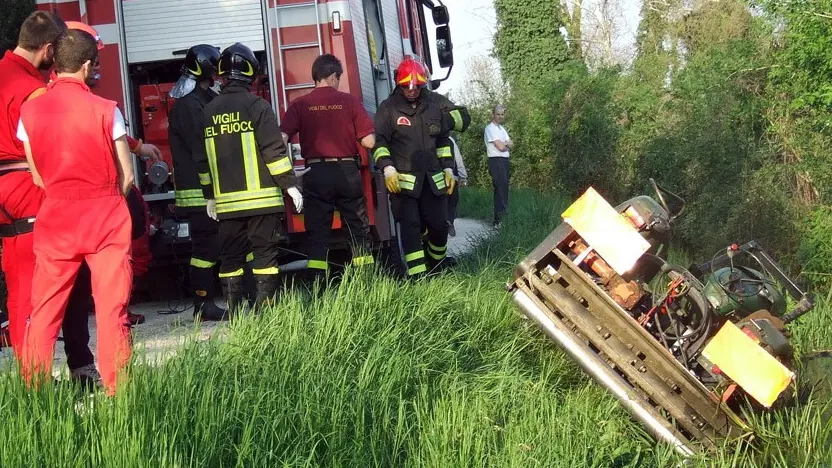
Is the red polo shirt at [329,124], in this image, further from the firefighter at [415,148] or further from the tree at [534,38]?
the tree at [534,38]

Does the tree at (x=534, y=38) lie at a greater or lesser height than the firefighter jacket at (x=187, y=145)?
greater

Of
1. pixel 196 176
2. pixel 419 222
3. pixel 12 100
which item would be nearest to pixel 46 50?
pixel 12 100

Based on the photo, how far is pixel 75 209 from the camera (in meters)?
4.38

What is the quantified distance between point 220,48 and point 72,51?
13.0ft

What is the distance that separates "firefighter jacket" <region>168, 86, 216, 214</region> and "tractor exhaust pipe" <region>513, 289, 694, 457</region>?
3388 millimetres

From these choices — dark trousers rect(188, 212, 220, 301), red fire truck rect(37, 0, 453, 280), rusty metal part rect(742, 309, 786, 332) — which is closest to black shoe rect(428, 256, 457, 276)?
red fire truck rect(37, 0, 453, 280)

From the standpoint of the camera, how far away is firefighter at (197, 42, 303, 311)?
6.17 m

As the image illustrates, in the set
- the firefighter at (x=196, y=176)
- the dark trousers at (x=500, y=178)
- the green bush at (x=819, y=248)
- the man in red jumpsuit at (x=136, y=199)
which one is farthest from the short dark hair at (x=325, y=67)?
the dark trousers at (x=500, y=178)

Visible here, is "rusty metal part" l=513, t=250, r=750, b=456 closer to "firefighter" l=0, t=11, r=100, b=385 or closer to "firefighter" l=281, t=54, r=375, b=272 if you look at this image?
"firefighter" l=0, t=11, r=100, b=385

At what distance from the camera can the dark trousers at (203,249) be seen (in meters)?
7.37

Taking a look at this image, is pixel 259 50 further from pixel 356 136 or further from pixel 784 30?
pixel 784 30

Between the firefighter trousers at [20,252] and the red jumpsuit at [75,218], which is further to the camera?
the firefighter trousers at [20,252]

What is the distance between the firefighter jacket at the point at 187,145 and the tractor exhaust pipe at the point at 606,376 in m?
3.39

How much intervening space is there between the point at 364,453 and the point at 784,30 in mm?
6147
